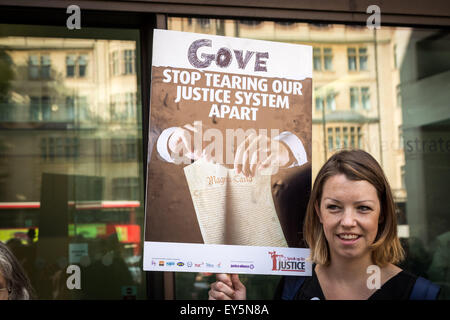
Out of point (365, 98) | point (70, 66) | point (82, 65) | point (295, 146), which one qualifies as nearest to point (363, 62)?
point (365, 98)

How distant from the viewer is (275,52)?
9.23 ft

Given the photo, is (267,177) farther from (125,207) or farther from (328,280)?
(125,207)

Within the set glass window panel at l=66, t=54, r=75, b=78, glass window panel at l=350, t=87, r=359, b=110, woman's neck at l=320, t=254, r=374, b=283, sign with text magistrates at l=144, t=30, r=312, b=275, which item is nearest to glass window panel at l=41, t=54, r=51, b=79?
glass window panel at l=66, t=54, r=75, b=78

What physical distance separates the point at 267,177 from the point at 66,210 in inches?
85.4

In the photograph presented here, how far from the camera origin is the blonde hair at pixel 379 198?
2525 mm

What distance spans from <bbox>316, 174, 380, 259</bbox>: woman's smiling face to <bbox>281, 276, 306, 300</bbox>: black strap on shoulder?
0.83ft

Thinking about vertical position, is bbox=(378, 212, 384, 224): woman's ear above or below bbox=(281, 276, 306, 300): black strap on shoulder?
above

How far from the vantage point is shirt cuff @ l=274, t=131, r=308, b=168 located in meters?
2.80

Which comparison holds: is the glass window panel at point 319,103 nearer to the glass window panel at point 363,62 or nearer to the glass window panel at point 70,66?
the glass window panel at point 363,62

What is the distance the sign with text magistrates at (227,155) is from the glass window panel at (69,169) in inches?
59.5

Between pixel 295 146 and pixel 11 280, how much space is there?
4.98 feet

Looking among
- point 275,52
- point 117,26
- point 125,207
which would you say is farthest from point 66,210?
point 275,52

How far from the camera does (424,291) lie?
2.32m

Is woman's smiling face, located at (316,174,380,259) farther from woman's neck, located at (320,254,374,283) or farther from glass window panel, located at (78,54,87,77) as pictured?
glass window panel, located at (78,54,87,77)
